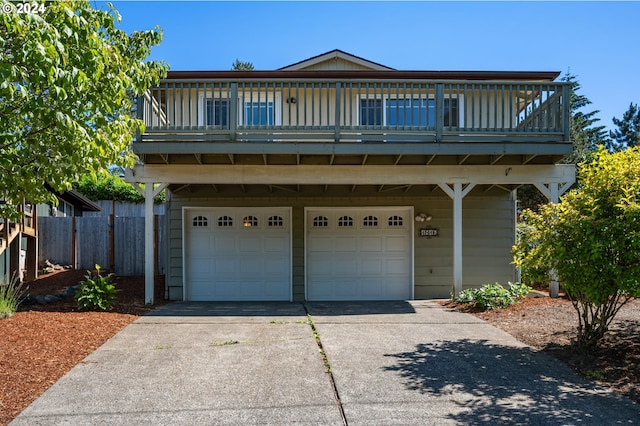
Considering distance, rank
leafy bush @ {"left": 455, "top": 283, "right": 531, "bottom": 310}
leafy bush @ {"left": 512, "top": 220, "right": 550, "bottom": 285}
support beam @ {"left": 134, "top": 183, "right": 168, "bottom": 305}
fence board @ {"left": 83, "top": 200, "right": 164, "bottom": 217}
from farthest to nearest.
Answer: fence board @ {"left": 83, "top": 200, "right": 164, "bottom": 217} → support beam @ {"left": 134, "top": 183, "right": 168, "bottom": 305} → leafy bush @ {"left": 455, "top": 283, "right": 531, "bottom": 310} → leafy bush @ {"left": 512, "top": 220, "right": 550, "bottom": 285}

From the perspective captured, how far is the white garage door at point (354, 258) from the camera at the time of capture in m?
9.80

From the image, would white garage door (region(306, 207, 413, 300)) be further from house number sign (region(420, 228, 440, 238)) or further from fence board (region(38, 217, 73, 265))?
fence board (region(38, 217, 73, 265))

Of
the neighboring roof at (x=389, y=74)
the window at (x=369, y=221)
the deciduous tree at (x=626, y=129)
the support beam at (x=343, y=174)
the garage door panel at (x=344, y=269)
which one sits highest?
the deciduous tree at (x=626, y=129)

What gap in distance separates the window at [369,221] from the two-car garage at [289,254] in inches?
0.9

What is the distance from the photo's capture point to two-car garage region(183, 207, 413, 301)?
383 inches

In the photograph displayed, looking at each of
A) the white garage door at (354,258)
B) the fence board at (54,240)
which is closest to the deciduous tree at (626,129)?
the white garage door at (354,258)

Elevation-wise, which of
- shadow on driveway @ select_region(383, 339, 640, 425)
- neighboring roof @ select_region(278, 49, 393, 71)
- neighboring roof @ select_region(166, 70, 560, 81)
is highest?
neighboring roof @ select_region(278, 49, 393, 71)

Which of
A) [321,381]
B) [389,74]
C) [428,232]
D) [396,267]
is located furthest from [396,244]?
[321,381]

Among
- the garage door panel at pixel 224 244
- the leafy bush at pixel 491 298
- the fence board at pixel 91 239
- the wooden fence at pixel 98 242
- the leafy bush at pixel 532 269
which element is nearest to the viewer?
the leafy bush at pixel 532 269

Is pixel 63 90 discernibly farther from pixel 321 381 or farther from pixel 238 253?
pixel 238 253

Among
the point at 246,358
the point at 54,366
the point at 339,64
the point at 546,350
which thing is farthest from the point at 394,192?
the point at 54,366

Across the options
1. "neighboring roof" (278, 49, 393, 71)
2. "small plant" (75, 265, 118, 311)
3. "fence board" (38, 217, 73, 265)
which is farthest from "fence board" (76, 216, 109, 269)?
"neighboring roof" (278, 49, 393, 71)

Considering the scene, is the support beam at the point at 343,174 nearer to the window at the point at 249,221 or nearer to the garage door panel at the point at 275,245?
the window at the point at 249,221
